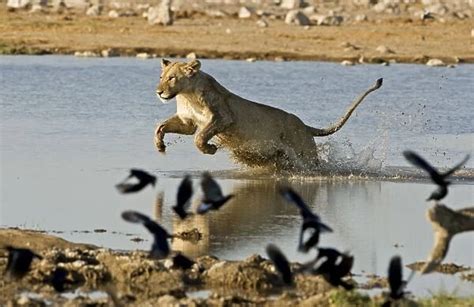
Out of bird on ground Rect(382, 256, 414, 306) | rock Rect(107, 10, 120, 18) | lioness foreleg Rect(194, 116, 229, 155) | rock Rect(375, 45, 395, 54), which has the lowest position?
bird on ground Rect(382, 256, 414, 306)

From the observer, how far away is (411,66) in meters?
26.9

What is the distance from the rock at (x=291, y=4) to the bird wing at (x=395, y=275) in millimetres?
33031

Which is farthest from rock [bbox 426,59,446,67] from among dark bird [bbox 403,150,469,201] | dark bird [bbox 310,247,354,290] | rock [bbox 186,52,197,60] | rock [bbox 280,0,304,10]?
dark bird [bbox 403,150,469,201]

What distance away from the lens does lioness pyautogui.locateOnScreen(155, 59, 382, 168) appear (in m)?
13.5

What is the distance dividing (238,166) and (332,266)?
6835mm

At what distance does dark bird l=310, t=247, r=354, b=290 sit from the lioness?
579 centimetres

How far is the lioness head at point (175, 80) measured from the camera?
43.9 feet

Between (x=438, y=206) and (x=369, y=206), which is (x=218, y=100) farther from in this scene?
(x=438, y=206)

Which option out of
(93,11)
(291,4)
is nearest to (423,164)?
(93,11)

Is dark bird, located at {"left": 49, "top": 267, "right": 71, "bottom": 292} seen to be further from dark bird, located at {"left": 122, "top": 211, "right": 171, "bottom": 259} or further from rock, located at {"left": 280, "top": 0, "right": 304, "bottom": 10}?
rock, located at {"left": 280, "top": 0, "right": 304, "bottom": 10}

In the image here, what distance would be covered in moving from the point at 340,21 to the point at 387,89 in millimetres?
12256

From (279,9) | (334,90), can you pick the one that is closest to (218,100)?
(334,90)

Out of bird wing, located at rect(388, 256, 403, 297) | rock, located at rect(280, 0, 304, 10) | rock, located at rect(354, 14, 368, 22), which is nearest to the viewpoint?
bird wing, located at rect(388, 256, 403, 297)

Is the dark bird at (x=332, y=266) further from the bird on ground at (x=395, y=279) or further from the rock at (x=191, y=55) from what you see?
the rock at (x=191, y=55)
